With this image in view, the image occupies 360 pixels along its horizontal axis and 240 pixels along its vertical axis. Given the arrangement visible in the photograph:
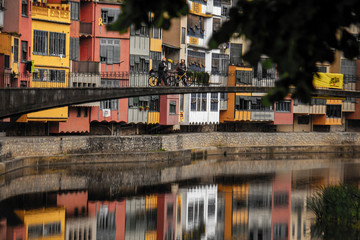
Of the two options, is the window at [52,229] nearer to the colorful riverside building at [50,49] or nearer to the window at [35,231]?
the window at [35,231]

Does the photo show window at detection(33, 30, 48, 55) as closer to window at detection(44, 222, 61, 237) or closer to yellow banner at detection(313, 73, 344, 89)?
window at detection(44, 222, 61, 237)

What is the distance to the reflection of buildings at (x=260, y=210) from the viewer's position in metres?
27.8

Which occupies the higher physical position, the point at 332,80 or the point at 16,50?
the point at 16,50

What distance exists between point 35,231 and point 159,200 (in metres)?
8.84

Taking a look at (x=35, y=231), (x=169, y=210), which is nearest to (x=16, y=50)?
(x=169, y=210)

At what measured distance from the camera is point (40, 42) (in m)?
42.4

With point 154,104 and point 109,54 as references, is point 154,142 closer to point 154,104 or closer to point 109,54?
point 154,104

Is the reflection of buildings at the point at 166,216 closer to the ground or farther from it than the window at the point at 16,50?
closer to the ground

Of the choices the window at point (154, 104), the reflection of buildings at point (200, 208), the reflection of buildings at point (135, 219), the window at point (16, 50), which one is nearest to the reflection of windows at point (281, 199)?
the reflection of buildings at point (200, 208)

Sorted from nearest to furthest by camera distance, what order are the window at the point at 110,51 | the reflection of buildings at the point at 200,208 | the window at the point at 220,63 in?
the reflection of buildings at the point at 200,208
the window at the point at 110,51
the window at the point at 220,63

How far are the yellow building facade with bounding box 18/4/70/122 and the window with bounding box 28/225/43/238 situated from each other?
15.4 metres

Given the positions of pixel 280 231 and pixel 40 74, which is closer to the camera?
pixel 280 231

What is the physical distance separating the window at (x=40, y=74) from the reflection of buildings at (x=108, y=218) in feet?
40.8

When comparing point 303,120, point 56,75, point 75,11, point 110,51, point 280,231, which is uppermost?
point 75,11
